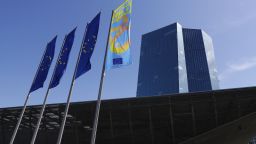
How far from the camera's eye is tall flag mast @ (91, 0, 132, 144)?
776 inches

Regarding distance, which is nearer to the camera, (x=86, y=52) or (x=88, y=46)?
(x=86, y=52)

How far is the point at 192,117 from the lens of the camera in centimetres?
3441

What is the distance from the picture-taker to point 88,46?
→ 2217 centimetres

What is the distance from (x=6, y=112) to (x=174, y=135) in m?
18.7

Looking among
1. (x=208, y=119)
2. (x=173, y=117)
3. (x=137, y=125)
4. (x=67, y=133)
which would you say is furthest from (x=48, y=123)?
(x=208, y=119)

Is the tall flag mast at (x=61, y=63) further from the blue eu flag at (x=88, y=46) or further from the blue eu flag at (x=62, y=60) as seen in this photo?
the blue eu flag at (x=88, y=46)

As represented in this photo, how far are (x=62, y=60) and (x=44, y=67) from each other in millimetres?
2473

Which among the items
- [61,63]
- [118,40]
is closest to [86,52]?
[118,40]

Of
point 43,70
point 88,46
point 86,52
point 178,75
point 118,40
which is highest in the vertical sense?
point 178,75

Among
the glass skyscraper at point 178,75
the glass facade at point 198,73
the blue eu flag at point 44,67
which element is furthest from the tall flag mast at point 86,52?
the glass facade at point 198,73

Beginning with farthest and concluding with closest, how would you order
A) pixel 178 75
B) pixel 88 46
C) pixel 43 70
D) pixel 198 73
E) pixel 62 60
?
pixel 198 73 < pixel 178 75 < pixel 43 70 < pixel 62 60 < pixel 88 46

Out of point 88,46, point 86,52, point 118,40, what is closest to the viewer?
point 118,40

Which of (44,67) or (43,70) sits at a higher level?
(44,67)

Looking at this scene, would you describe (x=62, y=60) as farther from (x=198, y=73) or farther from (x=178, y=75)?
(x=198, y=73)
